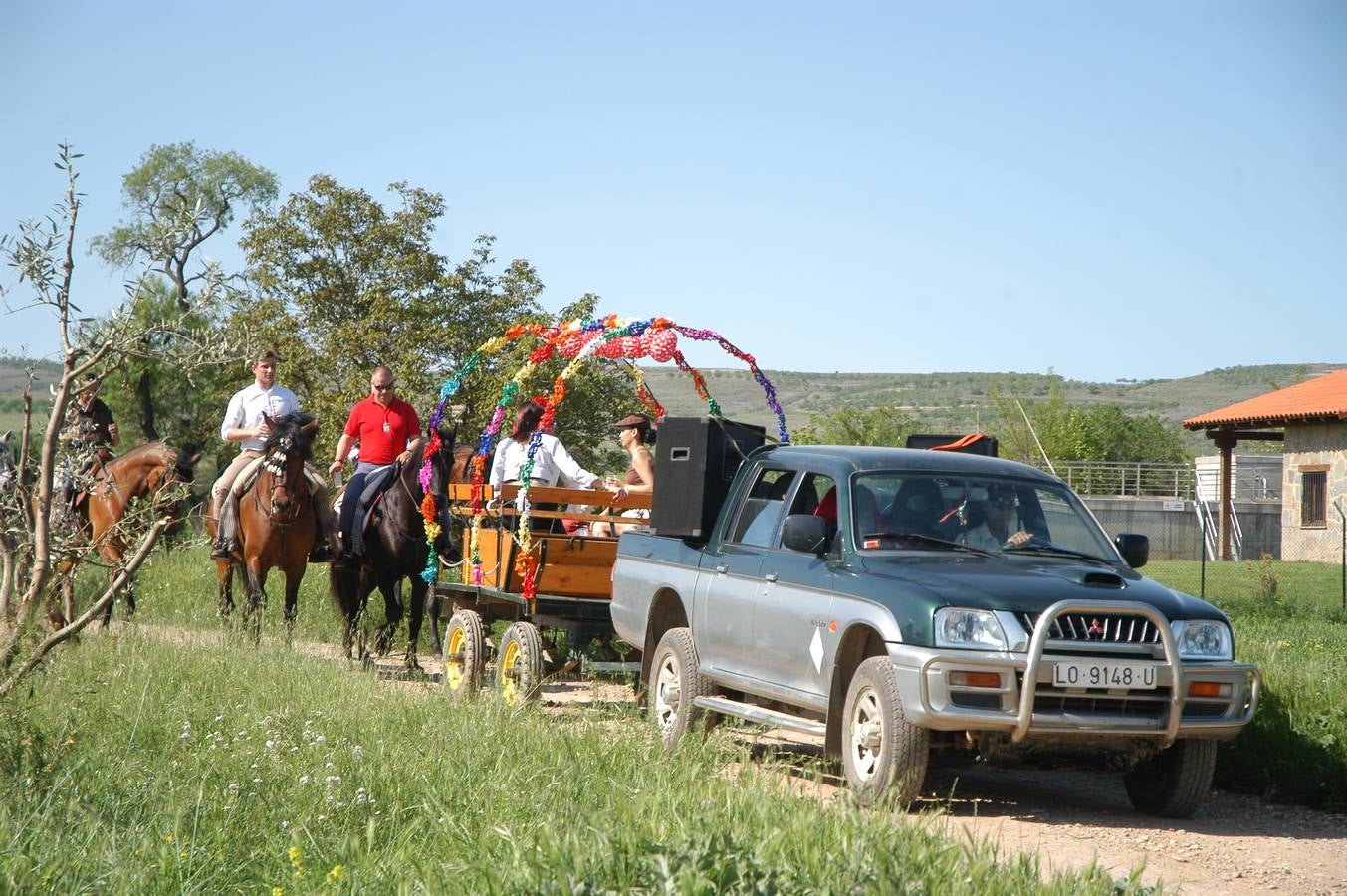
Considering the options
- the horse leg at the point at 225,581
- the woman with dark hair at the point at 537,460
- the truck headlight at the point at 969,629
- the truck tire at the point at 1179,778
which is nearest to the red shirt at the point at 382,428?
the horse leg at the point at 225,581

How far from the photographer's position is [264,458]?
14914mm

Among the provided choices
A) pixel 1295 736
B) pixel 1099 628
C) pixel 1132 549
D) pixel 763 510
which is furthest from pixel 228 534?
pixel 1295 736

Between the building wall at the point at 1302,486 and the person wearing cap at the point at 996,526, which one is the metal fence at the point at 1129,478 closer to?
the building wall at the point at 1302,486

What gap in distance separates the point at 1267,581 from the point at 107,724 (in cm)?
2014

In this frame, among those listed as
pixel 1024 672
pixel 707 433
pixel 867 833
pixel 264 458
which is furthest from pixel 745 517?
pixel 264 458

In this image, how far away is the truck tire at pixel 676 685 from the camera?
1017 cm

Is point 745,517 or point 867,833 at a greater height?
point 745,517

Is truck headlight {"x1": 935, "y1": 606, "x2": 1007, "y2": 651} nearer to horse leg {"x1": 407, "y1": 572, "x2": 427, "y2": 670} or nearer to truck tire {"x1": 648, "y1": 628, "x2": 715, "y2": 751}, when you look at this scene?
truck tire {"x1": 648, "y1": 628, "x2": 715, "y2": 751}

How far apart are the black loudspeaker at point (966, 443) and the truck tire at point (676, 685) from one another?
241 centimetres

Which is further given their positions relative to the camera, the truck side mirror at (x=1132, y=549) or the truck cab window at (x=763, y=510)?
the truck cab window at (x=763, y=510)

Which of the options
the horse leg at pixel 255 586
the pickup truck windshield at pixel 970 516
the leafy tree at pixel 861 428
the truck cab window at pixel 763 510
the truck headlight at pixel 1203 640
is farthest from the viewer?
the leafy tree at pixel 861 428

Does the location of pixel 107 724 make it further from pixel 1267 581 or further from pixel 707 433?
pixel 1267 581

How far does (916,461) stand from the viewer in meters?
9.76

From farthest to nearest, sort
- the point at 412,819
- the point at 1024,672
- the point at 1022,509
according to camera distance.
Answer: the point at 1022,509, the point at 1024,672, the point at 412,819
